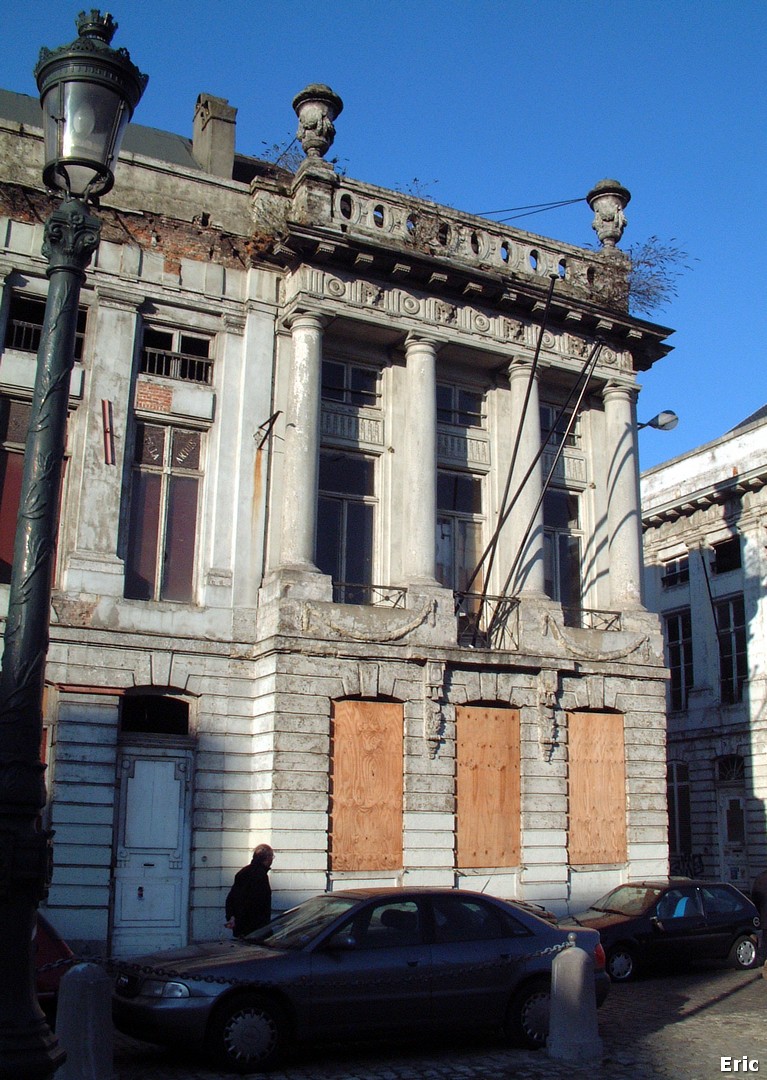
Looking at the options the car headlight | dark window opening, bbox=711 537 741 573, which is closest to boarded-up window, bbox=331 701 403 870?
the car headlight

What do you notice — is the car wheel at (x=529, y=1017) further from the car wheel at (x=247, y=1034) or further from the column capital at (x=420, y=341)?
the column capital at (x=420, y=341)

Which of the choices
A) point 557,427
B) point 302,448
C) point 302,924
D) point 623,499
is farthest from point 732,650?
point 302,924

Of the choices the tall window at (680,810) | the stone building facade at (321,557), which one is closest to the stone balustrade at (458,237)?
the stone building facade at (321,557)

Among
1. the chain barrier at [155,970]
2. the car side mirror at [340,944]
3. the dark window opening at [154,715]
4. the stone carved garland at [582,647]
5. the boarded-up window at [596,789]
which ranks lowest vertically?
the chain barrier at [155,970]

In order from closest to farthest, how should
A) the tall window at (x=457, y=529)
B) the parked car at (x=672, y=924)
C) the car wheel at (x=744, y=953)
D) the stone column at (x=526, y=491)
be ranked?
the parked car at (x=672, y=924) < the car wheel at (x=744, y=953) < the stone column at (x=526, y=491) < the tall window at (x=457, y=529)

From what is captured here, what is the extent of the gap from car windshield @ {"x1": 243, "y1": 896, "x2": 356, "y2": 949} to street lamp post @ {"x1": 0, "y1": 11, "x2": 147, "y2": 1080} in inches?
173

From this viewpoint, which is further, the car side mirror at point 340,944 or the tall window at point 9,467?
the tall window at point 9,467

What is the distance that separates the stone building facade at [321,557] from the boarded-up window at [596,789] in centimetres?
5

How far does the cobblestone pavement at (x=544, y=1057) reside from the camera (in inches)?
367

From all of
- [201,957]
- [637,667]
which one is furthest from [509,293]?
[201,957]

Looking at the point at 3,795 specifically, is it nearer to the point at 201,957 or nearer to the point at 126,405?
the point at 201,957

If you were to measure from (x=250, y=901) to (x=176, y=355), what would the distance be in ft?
31.6

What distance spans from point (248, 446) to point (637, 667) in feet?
27.0

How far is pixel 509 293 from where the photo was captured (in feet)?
67.7
